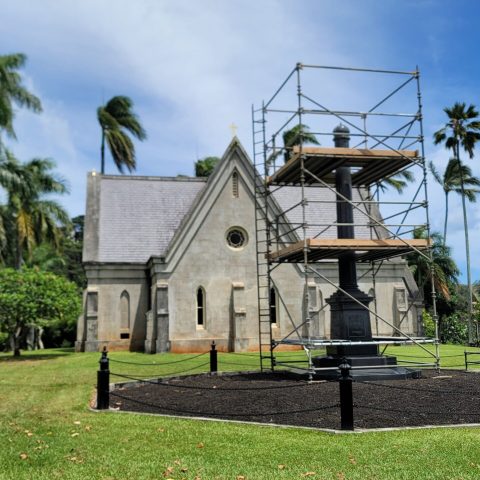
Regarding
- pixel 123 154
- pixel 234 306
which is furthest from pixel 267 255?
pixel 123 154

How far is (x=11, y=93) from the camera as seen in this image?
99.0ft

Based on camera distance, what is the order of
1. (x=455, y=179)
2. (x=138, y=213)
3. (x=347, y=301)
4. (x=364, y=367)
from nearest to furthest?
(x=364, y=367) < (x=347, y=301) < (x=138, y=213) < (x=455, y=179)

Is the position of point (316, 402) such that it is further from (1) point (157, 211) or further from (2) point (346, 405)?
(1) point (157, 211)

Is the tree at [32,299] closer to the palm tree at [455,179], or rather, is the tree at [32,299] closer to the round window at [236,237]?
the round window at [236,237]

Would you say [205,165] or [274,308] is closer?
[274,308]

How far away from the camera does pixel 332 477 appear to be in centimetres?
649

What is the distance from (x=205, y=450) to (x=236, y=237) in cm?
2325

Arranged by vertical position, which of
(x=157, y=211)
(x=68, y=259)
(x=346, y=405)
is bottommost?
(x=346, y=405)

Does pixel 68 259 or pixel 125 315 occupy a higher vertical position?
pixel 68 259

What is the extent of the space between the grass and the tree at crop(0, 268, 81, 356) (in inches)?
568

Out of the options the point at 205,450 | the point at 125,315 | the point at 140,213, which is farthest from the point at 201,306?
the point at 205,450

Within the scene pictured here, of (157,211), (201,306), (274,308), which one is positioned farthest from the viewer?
(157,211)

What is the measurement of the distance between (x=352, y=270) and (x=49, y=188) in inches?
986

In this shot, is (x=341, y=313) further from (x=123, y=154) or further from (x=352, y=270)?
(x=123, y=154)
